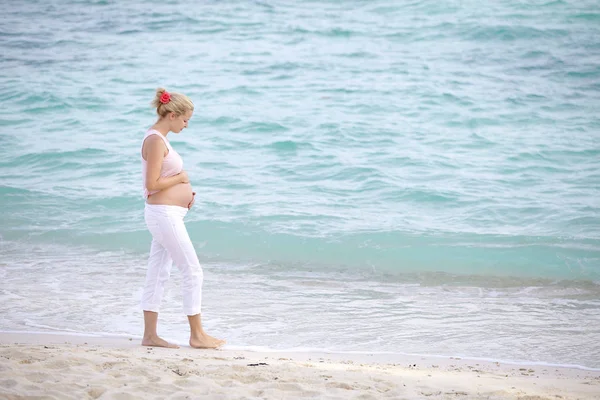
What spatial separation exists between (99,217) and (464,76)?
29.7 ft

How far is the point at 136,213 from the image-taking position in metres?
10.4

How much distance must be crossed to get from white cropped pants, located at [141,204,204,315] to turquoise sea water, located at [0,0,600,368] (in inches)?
20.5

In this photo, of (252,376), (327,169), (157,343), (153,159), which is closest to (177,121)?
(153,159)

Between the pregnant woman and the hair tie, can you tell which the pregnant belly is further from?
the hair tie

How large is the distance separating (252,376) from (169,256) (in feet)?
4.00

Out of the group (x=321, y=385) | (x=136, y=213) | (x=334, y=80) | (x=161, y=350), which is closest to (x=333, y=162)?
(x=136, y=213)

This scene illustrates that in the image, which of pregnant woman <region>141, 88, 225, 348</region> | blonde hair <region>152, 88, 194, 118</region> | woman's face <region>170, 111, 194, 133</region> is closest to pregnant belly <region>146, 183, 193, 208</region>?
pregnant woman <region>141, 88, 225, 348</region>

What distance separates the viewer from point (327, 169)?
1224 centimetres

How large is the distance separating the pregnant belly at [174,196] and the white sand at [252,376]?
0.93 meters

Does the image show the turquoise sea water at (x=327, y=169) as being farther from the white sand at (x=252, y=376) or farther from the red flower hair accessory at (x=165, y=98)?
the red flower hair accessory at (x=165, y=98)

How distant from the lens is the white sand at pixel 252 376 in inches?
163

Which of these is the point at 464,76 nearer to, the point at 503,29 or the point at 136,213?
the point at 503,29

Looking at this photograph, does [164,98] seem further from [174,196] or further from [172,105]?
[174,196]

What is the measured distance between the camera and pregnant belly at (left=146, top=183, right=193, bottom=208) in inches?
204
